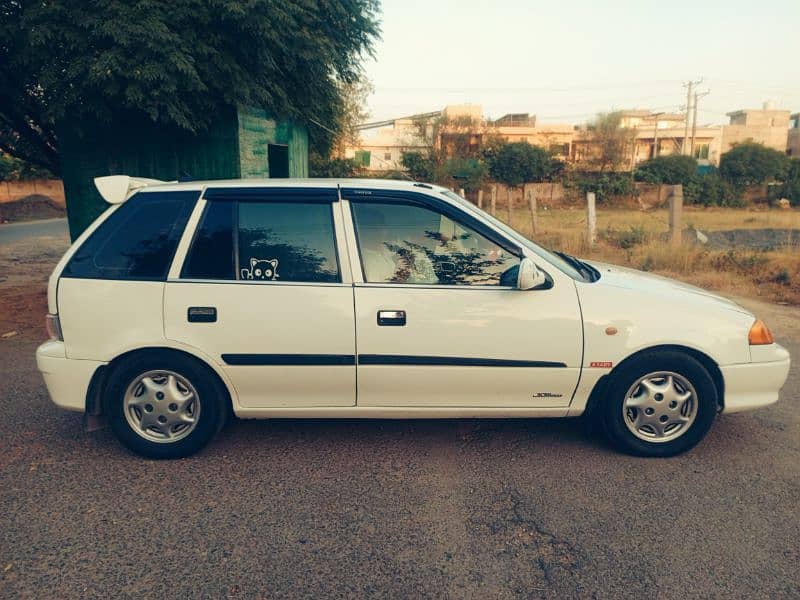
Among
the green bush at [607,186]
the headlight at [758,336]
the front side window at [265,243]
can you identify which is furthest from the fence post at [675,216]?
the green bush at [607,186]

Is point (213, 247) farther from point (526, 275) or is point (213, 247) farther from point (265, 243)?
point (526, 275)

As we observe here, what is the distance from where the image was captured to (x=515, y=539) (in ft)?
10.2

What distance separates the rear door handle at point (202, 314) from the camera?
383cm

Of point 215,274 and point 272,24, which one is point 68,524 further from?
point 272,24

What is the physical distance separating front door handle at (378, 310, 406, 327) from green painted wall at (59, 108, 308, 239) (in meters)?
7.32

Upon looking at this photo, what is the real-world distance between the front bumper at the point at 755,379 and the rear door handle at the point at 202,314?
317 cm

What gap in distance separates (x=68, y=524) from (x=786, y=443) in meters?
4.47

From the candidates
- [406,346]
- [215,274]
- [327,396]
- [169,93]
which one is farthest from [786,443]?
[169,93]

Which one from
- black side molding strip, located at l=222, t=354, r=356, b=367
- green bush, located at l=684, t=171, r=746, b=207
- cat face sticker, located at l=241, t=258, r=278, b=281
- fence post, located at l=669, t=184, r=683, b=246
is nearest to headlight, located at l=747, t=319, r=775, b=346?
black side molding strip, located at l=222, t=354, r=356, b=367

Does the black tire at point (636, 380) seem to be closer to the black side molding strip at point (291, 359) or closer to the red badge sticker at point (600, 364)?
the red badge sticker at point (600, 364)

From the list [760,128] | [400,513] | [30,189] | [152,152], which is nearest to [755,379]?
[400,513]

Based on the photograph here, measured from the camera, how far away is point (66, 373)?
3910 mm

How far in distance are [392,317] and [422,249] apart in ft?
1.64

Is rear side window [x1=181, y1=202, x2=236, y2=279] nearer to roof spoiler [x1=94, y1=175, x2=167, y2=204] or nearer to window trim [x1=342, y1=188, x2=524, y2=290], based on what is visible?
roof spoiler [x1=94, y1=175, x2=167, y2=204]
